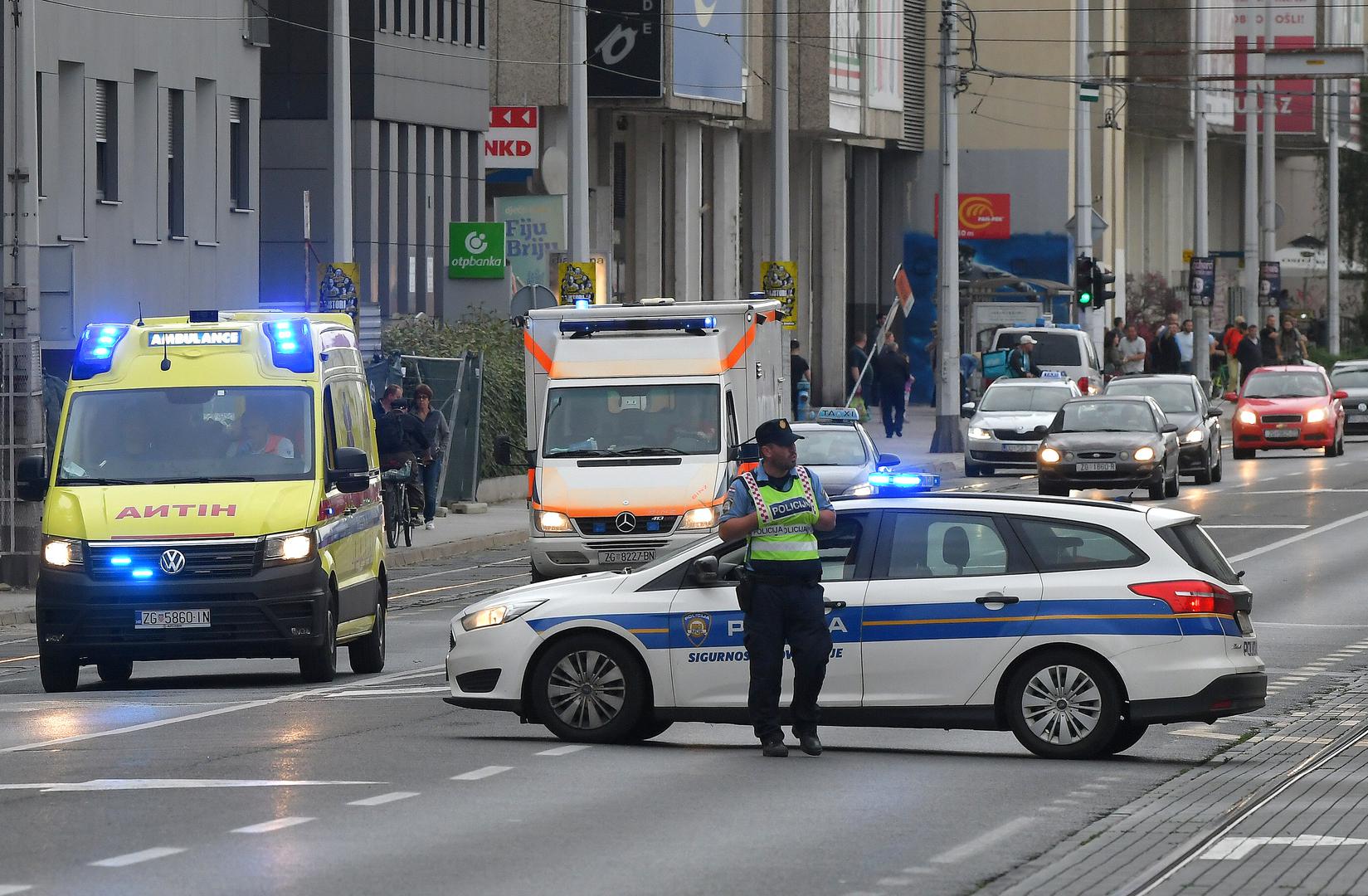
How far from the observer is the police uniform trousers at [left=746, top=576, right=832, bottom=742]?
1297 cm

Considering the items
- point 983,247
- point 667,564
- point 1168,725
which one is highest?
point 983,247

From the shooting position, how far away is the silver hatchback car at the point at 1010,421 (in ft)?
128

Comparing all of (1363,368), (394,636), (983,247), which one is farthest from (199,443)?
(983,247)

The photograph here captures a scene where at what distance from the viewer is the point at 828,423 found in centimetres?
3003

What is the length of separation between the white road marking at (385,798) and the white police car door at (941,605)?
270 centimetres

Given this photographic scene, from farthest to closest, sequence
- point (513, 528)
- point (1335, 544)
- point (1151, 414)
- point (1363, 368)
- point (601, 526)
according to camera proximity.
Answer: point (1363, 368)
point (1151, 414)
point (513, 528)
point (1335, 544)
point (601, 526)

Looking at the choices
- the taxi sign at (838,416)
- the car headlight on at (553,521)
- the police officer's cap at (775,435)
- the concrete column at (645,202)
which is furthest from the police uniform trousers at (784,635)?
the concrete column at (645,202)

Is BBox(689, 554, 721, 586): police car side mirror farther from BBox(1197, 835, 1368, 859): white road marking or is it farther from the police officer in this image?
BBox(1197, 835, 1368, 859): white road marking

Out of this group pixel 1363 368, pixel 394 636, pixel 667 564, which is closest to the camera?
pixel 667 564

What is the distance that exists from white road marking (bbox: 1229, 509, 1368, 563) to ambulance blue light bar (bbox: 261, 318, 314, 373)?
11.8 meters

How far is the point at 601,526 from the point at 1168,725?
27.1 feet

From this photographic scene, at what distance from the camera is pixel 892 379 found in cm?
4906

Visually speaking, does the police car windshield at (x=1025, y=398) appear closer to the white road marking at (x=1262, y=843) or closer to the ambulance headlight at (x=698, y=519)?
the ambulance headlight at (x=698, y=519)

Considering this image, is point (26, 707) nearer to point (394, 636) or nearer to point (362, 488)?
point (362, 488)
